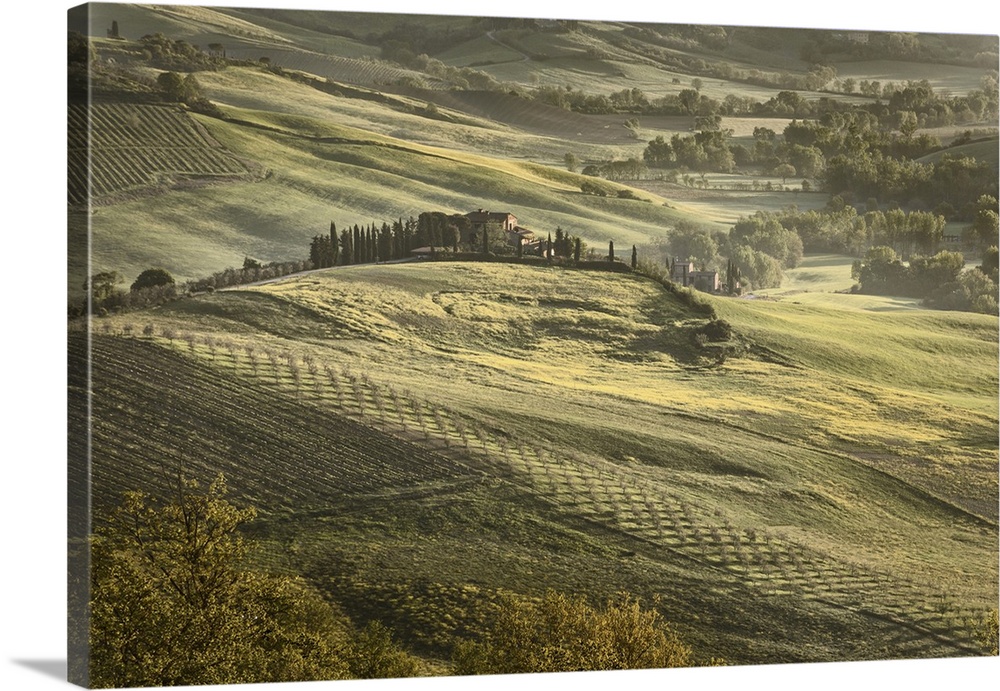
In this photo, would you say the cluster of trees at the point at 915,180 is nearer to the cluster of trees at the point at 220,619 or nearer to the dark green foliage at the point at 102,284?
the cluster of trees at the point at 220,619

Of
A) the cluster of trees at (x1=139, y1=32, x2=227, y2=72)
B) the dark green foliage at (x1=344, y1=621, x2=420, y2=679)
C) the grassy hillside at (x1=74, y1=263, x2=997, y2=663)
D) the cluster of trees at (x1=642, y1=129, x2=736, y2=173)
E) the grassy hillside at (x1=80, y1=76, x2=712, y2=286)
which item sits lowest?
the dark green foliage at (x1=344, y1=621, x2=420, y2=679)

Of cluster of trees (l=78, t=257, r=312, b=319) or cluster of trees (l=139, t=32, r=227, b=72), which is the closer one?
cluster of trees (l=78, t=257, r=312, b=319)

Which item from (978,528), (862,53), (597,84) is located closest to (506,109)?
(597,84)

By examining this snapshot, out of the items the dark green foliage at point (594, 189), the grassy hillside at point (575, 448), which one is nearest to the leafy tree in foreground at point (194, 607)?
the grassy hillside at point (575, 448)

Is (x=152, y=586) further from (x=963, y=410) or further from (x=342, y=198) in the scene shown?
(x=963, y=410)

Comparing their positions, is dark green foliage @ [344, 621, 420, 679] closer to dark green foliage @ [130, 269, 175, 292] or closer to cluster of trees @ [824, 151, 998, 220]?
dark green foliage @ [130, 269, 175, 292]

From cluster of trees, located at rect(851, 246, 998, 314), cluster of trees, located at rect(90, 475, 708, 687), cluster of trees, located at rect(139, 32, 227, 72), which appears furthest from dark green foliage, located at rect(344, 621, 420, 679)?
cluster of trees, located at rect(851, 246, 998, 314)

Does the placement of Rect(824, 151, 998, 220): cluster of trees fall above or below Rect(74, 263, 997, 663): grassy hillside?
above
